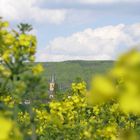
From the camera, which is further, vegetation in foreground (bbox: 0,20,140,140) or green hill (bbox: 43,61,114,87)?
green hill (bbox: 43,61,114,87)

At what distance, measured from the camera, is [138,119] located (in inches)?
458

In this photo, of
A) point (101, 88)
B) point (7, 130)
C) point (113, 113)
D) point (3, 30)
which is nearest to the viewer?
point (101, 88)

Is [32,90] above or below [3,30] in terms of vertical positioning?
below

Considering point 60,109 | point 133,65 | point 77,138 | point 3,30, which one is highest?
point 3,30

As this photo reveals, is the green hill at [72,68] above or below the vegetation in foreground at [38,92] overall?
above

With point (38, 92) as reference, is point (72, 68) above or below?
above

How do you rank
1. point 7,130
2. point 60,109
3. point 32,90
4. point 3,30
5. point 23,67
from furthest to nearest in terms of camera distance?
point 60,109 < point 3,30 < point 23,67 < point 32,90 < point 7,130

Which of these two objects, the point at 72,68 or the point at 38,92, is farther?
the point at 72,68

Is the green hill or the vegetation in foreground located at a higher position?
the green hill

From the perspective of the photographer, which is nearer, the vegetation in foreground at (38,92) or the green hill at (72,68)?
the vegetation in foreground at (38,92)

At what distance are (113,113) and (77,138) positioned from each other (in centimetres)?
224

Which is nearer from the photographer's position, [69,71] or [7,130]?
[7,130]

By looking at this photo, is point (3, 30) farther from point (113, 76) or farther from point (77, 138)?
point (77, 138)

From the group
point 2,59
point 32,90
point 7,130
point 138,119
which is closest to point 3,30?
point 2,59
